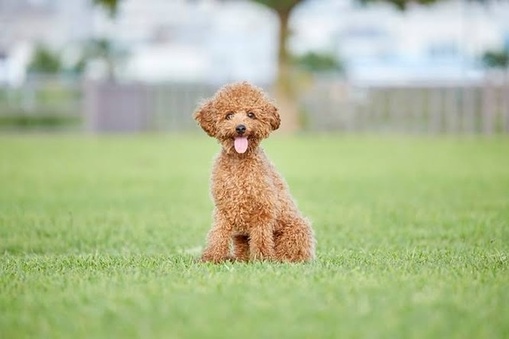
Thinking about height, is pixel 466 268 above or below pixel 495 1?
below

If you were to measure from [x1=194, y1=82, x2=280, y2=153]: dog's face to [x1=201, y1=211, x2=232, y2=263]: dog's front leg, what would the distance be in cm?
47

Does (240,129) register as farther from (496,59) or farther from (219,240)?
(496,59)

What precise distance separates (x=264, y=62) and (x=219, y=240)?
43.0 m

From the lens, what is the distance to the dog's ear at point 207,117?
7738 mm

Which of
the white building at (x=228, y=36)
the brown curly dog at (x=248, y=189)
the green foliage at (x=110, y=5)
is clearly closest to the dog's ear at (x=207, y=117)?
the brown curly dog at (x=248, y=189)

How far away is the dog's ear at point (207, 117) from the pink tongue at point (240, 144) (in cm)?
18

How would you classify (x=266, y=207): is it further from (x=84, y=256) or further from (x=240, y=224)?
(x=84, y=256)

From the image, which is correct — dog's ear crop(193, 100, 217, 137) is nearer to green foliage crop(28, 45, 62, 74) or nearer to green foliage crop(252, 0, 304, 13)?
green foliage crop(252, 0, 304, 13)

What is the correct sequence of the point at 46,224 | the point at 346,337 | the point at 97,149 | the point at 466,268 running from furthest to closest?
the point at 97,149 → the point at 46,224 → the point at 466,268 → the point at 346,337

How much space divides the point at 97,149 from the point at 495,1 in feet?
45.0

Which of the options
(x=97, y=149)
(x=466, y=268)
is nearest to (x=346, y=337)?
(x=466, y=268)

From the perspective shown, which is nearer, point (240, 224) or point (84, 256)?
point (240, 224)

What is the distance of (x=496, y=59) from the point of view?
152 ft

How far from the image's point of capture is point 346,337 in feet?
17.1
